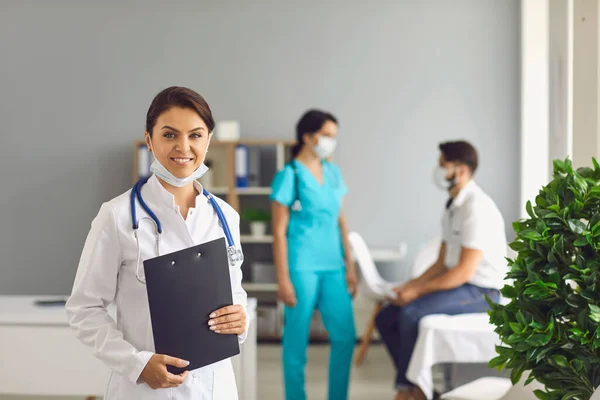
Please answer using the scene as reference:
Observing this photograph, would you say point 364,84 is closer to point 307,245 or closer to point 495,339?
point 307,245

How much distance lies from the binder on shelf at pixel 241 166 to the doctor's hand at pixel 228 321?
392 cm

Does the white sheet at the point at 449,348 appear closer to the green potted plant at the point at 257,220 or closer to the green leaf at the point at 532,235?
the green leaf at the point at 532,235

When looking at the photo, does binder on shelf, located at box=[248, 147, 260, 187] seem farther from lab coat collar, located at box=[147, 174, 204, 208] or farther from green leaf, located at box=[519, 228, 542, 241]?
lab coat collar, located at box=[147, 174, 204, 208]

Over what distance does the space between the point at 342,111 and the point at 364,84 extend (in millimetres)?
288

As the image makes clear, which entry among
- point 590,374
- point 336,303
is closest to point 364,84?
point 336,303

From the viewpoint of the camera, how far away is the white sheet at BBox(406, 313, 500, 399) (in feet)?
9.95

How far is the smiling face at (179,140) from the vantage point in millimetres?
1407

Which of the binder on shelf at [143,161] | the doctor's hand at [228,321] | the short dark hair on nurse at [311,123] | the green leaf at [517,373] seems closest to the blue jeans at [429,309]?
the short dark hair on nurse at [311,123]

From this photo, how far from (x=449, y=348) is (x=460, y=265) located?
0.44m

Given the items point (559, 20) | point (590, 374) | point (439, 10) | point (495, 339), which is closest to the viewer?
point (590, 374)

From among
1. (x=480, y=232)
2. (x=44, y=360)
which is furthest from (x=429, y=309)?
(x=44, y=360)

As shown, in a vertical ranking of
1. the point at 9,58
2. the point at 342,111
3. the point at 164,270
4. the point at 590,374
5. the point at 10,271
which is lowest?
the point at 10,271

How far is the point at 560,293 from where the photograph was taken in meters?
→ 1.79

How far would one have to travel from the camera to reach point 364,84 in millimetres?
5707
